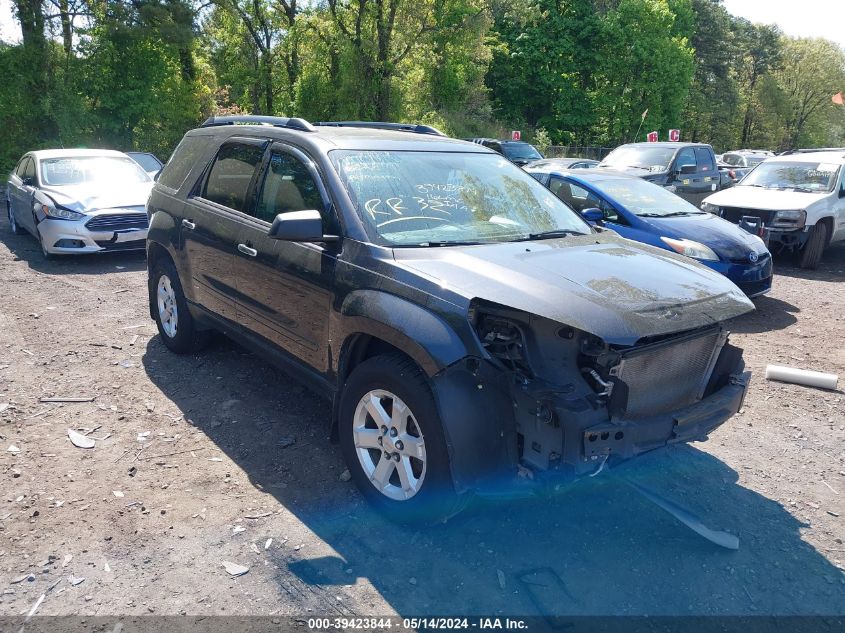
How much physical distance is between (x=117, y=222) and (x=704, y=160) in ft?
38.0

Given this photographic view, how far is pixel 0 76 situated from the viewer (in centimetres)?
1956

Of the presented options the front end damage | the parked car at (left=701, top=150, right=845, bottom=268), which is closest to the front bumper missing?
the front end damage

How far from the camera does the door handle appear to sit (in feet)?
14.2

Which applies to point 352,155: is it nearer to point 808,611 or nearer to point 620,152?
point 808,611

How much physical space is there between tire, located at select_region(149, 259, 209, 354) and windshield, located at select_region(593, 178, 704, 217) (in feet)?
17.3

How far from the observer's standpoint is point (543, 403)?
9.56 feet

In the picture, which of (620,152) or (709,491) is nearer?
(709,491)

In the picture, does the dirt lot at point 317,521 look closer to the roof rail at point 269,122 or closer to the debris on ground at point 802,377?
the debris on ground at point 802,377

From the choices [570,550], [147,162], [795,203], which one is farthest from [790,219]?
[147,162]

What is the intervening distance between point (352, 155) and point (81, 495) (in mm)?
2504

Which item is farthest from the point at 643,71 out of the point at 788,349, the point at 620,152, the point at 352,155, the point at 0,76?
the point at 352,155

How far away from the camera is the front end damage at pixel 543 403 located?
2.91 meters

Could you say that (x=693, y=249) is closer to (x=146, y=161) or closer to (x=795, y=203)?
(x=795, y=203)

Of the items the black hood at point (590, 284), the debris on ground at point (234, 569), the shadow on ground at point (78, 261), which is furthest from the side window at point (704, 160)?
the debris on ground at point (234, 569)
